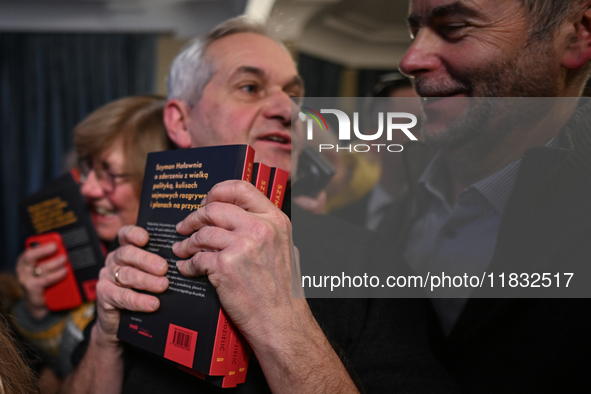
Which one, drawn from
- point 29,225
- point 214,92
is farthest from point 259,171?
point 29,225

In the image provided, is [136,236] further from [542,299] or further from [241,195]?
[542,299]

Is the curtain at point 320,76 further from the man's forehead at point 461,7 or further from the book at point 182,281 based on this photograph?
the book at point 182,281

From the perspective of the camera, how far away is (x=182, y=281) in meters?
0.70

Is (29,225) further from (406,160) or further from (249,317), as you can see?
(406,160)

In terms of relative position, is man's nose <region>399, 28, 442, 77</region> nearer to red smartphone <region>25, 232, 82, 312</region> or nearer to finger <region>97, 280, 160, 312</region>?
finger <region>97, 280, 160, 312</region>

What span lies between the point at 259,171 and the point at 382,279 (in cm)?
42

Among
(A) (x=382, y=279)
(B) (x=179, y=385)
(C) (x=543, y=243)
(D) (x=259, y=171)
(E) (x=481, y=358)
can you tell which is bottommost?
(B) (x=179, y=385)

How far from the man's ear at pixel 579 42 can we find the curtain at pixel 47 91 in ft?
12.6

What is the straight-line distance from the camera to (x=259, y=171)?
661 mm

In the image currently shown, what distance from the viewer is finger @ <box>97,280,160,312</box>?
2.40 ft

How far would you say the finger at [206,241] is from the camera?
0.62 meters

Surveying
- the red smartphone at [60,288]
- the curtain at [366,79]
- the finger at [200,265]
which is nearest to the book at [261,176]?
the finger at [200,265]

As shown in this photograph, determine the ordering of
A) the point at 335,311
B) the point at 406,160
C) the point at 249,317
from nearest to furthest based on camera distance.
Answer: the point at 249,317
the point at 335,311
the point at 406,160

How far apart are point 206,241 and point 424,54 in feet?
1.84
